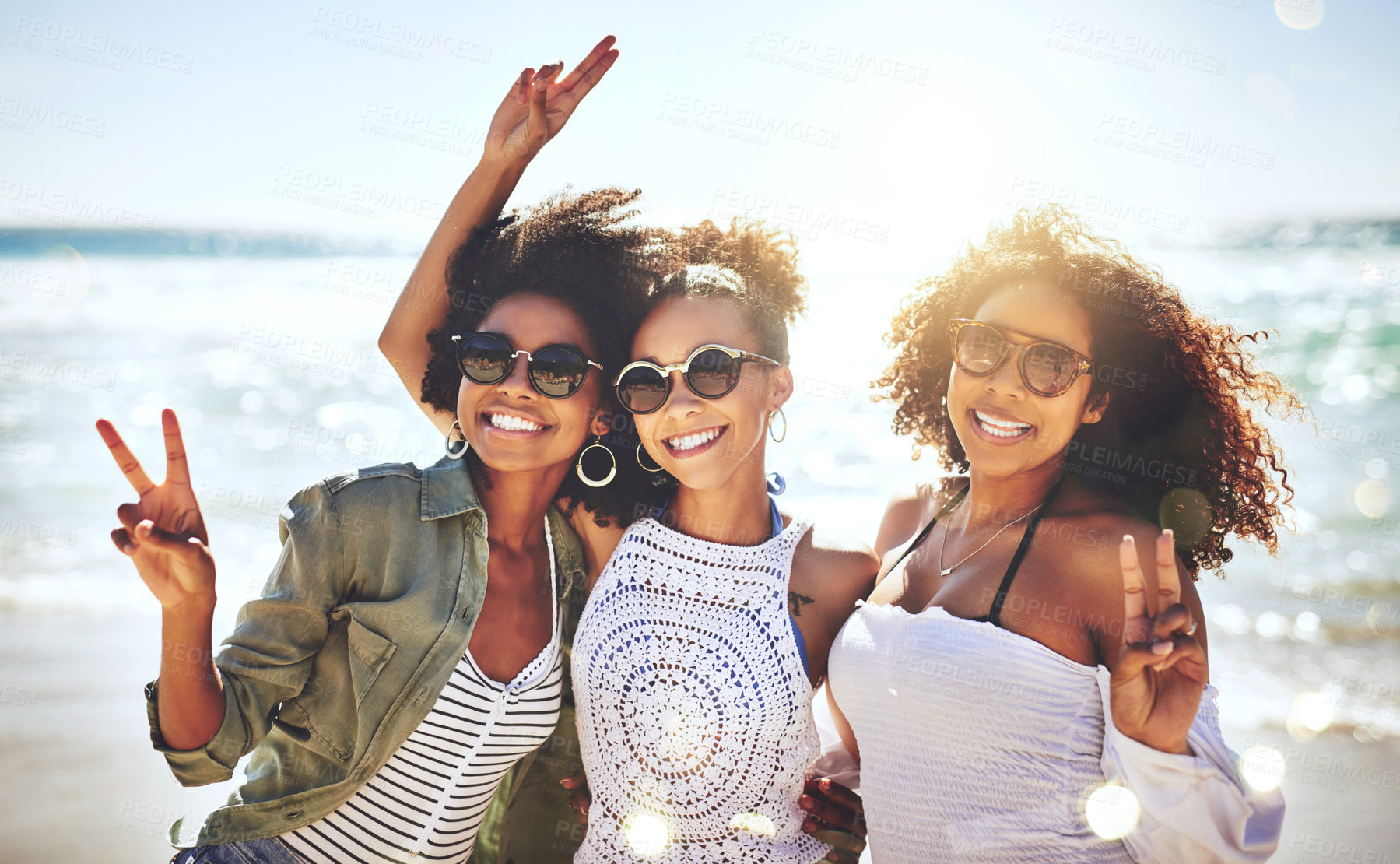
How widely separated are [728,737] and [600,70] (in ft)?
8.60

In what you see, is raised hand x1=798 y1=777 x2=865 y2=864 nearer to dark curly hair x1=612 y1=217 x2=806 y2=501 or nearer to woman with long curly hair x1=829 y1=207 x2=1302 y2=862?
woman with long curly hair x1=829 y1=207 x2=1302 y2=862

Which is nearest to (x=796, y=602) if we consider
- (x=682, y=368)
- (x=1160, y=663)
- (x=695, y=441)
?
(x=695, y=441)

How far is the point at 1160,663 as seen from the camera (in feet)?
7.72

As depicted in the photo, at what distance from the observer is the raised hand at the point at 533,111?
3.56 m

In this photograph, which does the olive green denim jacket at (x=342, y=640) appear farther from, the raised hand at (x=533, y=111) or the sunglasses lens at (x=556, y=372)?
the raised hand at (x=533, y=111)

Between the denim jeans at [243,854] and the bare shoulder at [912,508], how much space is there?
97.4 inches

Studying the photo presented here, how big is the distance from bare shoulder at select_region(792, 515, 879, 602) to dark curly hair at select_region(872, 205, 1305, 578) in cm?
82

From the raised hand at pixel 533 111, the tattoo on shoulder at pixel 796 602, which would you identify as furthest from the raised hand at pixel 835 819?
the raised hand at pixel 533 111

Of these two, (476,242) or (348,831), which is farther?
(476,242)

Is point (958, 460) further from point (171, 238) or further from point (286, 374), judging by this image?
point (171, 238)

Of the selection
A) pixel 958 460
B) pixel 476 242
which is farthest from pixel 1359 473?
pixel 476 242

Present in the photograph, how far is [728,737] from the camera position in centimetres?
309

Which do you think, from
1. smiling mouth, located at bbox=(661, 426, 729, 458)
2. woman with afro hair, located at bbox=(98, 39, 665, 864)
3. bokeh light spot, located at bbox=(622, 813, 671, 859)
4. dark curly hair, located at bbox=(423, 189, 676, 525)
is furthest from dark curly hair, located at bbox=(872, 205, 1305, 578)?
bokeh light spot, located at bbox=(622, 813, 671, 859)

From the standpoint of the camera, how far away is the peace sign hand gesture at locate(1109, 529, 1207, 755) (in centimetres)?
236
